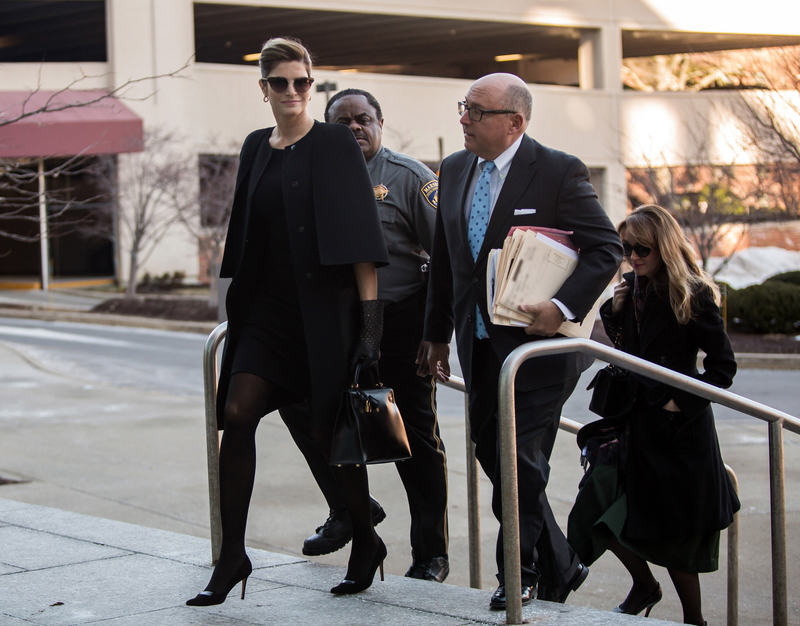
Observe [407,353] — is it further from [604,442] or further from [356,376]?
[604,442]

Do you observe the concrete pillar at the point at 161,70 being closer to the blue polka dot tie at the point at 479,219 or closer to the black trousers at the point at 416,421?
the black trousers at the point at 416,421

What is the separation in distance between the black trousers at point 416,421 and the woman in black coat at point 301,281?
68 centimetres

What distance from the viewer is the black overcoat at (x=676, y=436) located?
391 centimetres

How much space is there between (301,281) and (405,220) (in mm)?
971

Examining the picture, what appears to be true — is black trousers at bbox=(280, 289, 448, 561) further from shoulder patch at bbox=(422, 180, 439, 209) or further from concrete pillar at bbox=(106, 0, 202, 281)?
concrete pillar at bbox=(106, 0, 202, 281)

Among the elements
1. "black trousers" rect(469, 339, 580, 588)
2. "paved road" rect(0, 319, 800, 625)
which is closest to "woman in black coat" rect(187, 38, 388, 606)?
"black trousers" rect(469, 339, 580, 588)

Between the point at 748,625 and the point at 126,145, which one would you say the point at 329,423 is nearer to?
the point at 748,625

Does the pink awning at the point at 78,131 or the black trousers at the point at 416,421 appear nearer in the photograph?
the black trousers at the point at 416,421

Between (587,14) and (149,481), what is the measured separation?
92.8ft

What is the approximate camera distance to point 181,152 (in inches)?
1002

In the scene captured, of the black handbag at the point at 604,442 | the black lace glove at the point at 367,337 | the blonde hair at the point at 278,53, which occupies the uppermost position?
the blonde hair at the point at 278,53

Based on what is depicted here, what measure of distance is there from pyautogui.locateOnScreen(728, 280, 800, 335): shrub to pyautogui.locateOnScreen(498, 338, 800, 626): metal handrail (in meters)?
13.3

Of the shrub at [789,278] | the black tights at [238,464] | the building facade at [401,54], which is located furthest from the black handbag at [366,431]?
the building facade at [401,54]

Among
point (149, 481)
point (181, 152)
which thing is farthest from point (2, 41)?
point (149, 481)
